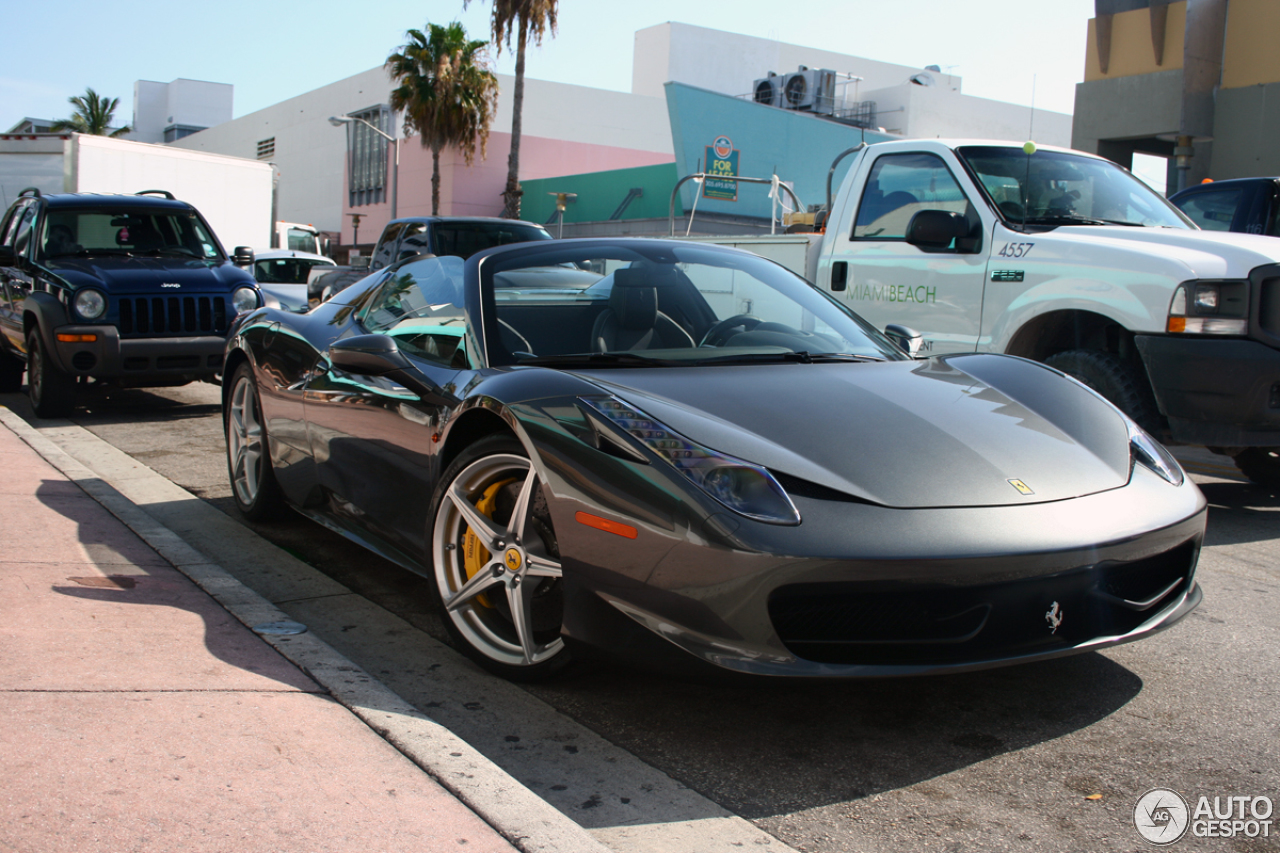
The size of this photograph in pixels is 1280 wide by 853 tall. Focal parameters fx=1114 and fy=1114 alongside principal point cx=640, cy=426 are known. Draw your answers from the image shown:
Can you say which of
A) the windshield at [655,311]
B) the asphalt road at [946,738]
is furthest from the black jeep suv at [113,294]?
the windshield at [655,311]

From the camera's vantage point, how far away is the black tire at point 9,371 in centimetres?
1075

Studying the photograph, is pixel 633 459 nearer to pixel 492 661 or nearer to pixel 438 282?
pixel 492 661

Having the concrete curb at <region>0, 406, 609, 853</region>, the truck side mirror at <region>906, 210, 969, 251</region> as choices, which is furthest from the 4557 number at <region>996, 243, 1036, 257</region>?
the concrete curb at <region>0, 406, 609, 853</region>

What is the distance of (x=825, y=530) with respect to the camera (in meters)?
2.61

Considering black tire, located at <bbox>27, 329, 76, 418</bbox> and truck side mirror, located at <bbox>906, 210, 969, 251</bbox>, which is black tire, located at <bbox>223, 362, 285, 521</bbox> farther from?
black tire, located at <bbox>27, 329, 76, 418</bbox>

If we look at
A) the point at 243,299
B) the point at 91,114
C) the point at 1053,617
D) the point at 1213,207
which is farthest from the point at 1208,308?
the point at 91,114

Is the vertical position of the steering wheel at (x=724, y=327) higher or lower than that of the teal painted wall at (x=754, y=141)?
lower

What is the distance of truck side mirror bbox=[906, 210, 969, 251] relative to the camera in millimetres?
6320

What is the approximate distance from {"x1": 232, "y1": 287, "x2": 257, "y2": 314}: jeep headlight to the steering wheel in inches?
261

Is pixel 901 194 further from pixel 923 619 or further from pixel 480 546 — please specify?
pixel 923 619

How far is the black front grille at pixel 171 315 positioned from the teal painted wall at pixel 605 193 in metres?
22.3

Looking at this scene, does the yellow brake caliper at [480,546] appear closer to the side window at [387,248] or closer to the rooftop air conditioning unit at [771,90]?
the side window at [387,248]

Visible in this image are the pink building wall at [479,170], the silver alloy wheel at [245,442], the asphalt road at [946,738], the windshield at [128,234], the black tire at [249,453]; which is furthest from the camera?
the pink building wall at [479,170]

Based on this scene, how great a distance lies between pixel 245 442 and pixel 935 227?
153 inches
